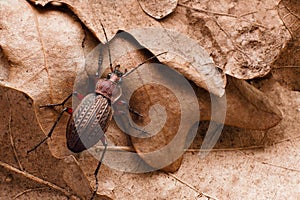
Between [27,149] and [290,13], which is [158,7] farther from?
[27,149]

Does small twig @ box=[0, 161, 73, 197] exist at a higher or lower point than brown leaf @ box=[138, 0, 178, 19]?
lower

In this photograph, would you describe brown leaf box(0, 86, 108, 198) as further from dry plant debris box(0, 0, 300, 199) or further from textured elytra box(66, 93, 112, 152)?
textured elytra box(66, 93, 112, 152)

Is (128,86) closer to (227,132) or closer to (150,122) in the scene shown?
(150,122)

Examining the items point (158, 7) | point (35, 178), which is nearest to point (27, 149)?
point (35, 178)

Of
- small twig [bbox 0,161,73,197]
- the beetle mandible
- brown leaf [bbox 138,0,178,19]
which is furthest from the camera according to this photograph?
small twig [bbox 0,161,73,197]

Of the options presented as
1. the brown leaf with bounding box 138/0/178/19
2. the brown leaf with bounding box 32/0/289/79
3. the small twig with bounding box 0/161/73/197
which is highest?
the brown leaf with bounding box 138/0/178/19

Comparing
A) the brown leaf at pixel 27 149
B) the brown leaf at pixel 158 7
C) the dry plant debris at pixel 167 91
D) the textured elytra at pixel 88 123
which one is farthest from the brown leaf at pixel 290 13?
the brown leaf at pixel 27 149

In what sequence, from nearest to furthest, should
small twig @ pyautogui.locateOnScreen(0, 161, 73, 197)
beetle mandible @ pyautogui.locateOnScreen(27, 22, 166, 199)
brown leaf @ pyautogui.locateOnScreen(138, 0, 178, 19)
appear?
brown leaf @ pyautogui.locateOnScreen(138, 0, 178, 19) < beetle mandible @ pyautogui.locateOnScreen(27, 22, 166, 199) < small twig @ pyautogui.locateOnScreen(0, 161, 73, 197)

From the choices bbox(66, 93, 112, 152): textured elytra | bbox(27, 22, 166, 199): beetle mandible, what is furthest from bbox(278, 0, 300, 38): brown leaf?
bbox(66, 93, 112, 152): textured elytra
